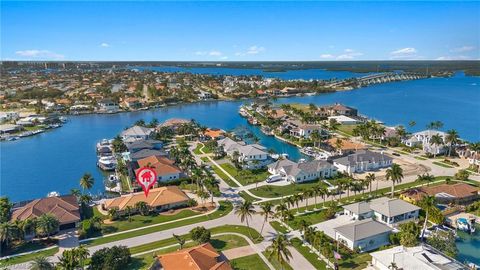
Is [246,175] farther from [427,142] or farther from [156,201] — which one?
[427,142]

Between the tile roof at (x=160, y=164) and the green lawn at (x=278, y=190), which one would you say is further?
the tile roof at (x=160, y=164)

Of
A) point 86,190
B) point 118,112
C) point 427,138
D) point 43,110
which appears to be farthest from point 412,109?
point 43,110

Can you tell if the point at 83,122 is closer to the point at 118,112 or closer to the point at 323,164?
the point at 118,112

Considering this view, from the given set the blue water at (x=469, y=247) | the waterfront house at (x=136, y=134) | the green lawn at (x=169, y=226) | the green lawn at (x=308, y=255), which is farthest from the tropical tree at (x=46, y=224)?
the blue water at (x=469, y=247)

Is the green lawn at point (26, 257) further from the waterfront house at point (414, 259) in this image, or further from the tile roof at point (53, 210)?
the waterfront house at point (414, 259)

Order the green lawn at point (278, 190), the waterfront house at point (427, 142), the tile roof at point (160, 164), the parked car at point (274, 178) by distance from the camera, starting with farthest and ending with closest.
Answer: the waterfront house at point (427, 142) → the tile roof at point (160, 164) → the parked car at point (274, 178) → the green lawn at point (278, 190)

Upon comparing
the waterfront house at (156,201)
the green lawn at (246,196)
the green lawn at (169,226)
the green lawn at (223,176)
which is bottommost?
the green lawn at (169,226)

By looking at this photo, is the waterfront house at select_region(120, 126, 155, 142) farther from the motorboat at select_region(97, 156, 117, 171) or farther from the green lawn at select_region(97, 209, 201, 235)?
the green lawn at select_region(97, 209, 201, 235)

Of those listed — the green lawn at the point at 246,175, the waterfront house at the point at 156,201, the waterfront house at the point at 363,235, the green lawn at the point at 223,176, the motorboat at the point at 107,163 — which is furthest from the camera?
the motorboat at the point at 107,163

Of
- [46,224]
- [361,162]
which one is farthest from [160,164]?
[361,162]
